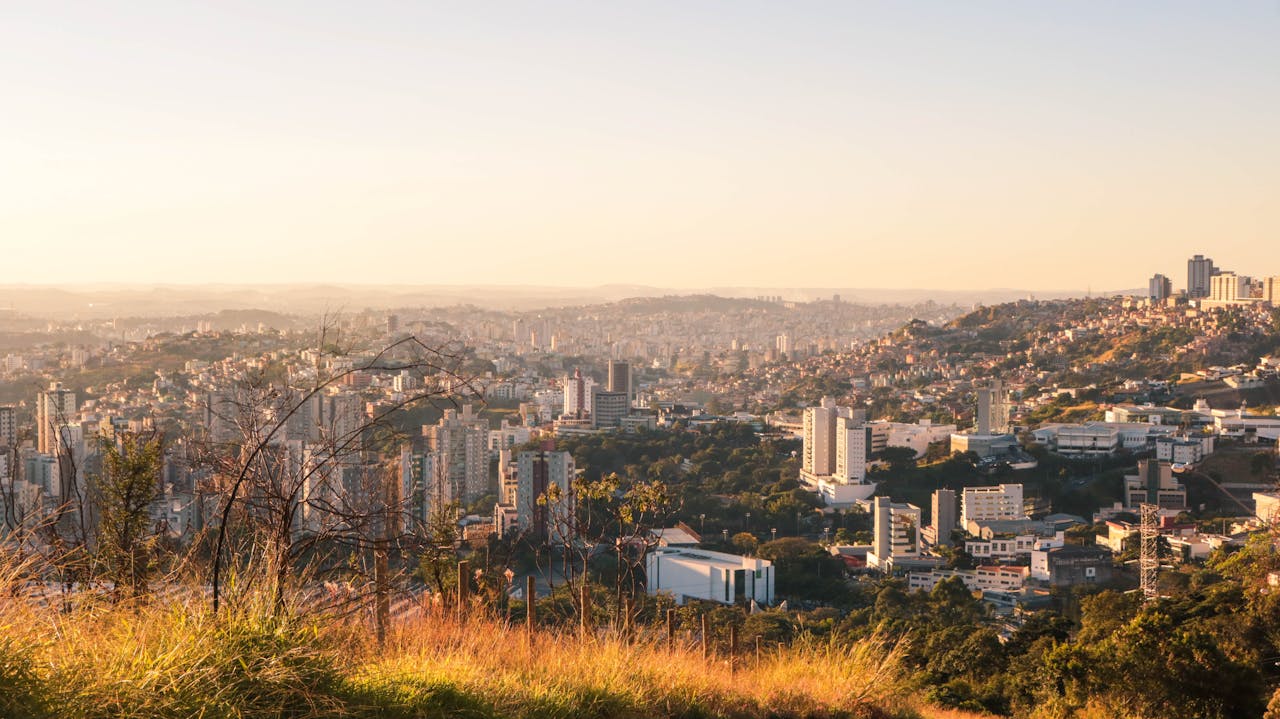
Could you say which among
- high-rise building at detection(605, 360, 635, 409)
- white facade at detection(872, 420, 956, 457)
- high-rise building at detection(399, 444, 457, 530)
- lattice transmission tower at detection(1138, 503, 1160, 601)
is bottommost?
white facade at detection(872, 420, 956, 457)

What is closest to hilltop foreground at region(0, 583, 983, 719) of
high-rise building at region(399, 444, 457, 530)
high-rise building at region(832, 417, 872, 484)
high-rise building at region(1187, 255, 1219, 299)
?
high-rise building at region(399, 444, 457, 530)

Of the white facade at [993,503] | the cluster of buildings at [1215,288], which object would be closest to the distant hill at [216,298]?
the white facade at [993,503]

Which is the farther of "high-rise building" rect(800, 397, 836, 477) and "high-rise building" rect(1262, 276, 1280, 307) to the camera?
"high-rise building" rect(1262, 276, 1280, 307)

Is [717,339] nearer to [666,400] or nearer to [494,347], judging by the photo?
[494,347]

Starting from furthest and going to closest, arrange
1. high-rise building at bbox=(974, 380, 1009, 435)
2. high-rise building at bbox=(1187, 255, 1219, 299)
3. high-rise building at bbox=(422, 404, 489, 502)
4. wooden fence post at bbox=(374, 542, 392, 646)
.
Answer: high-rise building at bbox=(1187, 255, 1219, 299) < high-rise building at bbox=(974, 380, 1009, 435) < high-rise building at bbox=(422, 404, 489, 502) < wooden fence post at bbox=(374, 542, 392, 646)

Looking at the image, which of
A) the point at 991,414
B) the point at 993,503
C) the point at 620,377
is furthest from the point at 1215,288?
the point at 993,503

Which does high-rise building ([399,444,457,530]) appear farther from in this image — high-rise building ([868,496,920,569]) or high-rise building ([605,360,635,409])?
high-rise building ([605,360,635,409])
